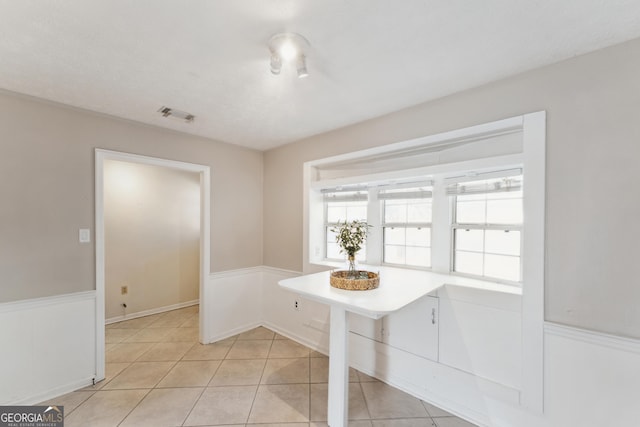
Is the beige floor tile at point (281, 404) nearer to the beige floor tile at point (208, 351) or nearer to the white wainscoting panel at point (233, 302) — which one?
the beige floor tile at point (208, 351)

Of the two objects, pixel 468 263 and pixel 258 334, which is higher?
pixel 468 263

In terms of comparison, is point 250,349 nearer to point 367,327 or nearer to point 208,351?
point 208,351

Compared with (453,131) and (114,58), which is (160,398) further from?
(453,131)

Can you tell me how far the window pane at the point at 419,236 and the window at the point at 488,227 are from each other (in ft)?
0.78

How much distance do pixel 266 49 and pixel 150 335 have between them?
11.5 ft

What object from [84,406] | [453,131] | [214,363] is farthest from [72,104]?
[453,131]

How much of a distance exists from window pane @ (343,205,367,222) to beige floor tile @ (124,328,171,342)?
274 cm

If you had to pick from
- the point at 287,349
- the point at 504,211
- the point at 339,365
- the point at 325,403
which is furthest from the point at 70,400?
the point at 504,211

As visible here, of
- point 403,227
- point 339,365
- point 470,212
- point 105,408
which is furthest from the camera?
point 403,227

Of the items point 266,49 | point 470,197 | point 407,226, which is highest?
point 266,49

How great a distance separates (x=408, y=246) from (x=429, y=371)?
3.51 ft

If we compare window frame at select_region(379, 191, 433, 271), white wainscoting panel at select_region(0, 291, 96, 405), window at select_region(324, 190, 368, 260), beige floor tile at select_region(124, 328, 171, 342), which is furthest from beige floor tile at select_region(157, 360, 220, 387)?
window frame at select_region(379, 191, 433, 271)

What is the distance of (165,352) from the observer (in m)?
2.80

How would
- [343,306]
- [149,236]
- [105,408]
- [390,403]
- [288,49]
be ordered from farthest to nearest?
[149,236]
[390,403]
[105,408]
[343,306]
[288,49]
